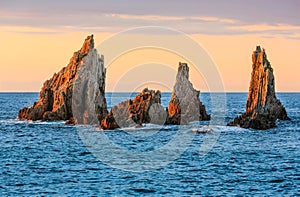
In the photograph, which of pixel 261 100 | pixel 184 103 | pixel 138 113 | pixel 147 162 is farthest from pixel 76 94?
pixel 147 162

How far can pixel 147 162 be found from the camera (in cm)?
6353

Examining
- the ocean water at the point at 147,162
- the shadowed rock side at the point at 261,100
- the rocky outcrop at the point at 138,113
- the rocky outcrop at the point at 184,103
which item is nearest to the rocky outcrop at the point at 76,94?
the rocky outcrop at the point at 138,113

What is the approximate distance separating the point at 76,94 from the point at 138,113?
17183 millimetres

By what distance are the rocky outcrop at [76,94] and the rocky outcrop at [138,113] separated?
5871 mm

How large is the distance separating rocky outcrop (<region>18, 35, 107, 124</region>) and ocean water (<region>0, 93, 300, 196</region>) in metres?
14.3

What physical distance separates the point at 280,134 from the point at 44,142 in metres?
37.1

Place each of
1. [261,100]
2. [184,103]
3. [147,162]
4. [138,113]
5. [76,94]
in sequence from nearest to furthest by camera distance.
A: [147,162] < [138,113] < [261,100] < [76,94] < [184,103]

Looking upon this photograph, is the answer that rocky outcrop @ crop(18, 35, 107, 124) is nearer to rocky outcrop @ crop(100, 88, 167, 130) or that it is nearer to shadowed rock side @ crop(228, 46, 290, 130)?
rocky outcrop @ crop(100, 88, 167, 130)

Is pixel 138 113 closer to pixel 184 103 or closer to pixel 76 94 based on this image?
pixel 76 94

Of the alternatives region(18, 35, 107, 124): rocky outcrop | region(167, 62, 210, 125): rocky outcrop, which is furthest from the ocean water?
region(167, 62, 210, 125): rocky outcrop

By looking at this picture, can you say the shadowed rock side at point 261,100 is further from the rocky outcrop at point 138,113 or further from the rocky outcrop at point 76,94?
the rocky outcrop at point 76,94

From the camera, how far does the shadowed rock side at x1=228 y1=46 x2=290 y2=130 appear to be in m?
101

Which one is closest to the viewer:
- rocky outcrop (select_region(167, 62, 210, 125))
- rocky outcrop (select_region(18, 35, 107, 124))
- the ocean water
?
the ocean water

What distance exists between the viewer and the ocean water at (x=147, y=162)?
4944cm
